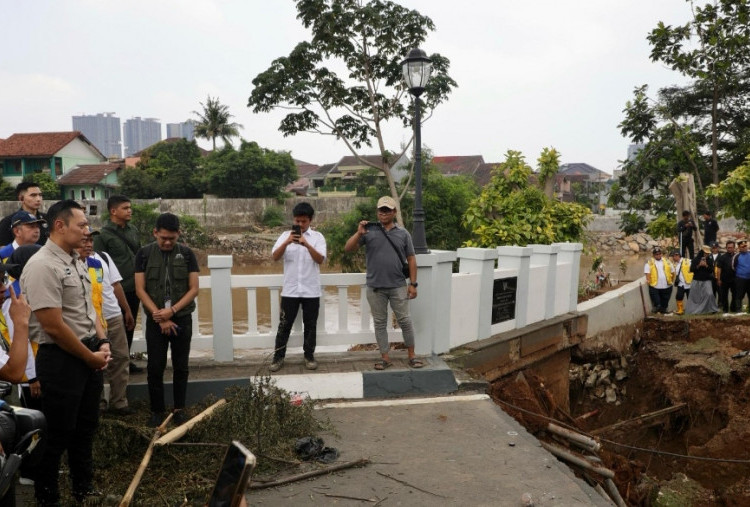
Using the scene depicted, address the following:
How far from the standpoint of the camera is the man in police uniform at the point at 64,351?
3264 millimetres

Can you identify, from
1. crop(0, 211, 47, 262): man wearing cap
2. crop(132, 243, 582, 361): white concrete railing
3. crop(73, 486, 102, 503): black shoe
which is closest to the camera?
crop(73, 486, 102, 503): black shoe

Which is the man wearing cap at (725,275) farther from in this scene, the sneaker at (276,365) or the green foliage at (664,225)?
the sneaker at (276,365)

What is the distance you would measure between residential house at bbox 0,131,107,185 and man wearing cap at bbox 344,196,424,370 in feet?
146

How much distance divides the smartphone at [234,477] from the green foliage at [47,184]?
140 ft

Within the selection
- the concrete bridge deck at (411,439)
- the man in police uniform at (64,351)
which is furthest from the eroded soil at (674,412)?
the man in police uniform at (64,351)

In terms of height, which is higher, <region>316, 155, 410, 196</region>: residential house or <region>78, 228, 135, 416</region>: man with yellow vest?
<region>316, 155, 410, 196</region>: residential house

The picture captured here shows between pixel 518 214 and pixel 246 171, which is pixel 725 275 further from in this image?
pixel 246 171

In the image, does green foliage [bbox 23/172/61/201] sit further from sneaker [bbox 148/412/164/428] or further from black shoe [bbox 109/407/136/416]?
sneaker [bbox 148/412/164/428]

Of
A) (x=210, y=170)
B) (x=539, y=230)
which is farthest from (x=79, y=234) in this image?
(x=210, y=170)

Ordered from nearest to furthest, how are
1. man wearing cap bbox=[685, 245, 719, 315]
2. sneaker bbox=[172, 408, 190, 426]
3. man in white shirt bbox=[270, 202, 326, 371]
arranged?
sneaker bbox=[172, 408, 190, 426] → man in white shirt bbox=[270, 202, 326, 371] → man wearing cap bbox=[685, 245, 719, 315]

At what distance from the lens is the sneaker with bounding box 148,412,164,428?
187 inches

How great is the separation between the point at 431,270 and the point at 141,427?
10.6 feet

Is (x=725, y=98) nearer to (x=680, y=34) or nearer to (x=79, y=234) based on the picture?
(x=680, y=34)

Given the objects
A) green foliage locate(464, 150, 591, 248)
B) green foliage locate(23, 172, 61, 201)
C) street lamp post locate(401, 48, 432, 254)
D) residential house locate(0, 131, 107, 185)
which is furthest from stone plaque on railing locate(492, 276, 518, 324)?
residential house locate(0, 131, 107, 185)
